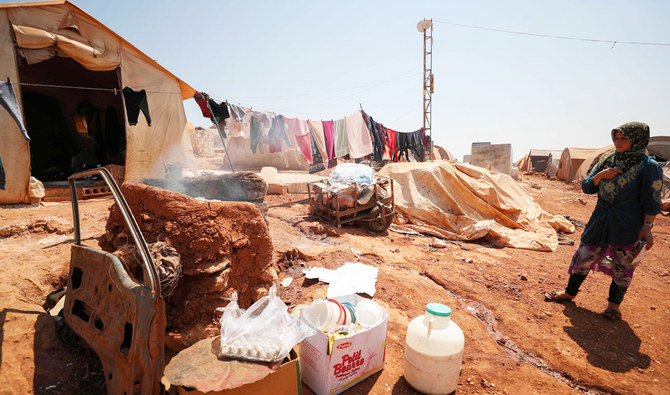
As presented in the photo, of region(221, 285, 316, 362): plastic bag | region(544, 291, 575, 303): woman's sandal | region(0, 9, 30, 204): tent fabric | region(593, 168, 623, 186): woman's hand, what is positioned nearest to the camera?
region(221, 285, 316, 362): plastic bag

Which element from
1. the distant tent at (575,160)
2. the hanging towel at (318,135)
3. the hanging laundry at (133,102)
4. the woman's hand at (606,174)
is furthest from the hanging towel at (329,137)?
the distant tent at (575,160)

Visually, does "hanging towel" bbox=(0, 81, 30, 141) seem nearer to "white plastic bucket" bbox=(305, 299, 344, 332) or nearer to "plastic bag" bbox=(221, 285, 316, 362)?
"plastic bag" bbox=(221, 285, 316, 362)

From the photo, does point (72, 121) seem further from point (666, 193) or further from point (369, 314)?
point (666, 193)

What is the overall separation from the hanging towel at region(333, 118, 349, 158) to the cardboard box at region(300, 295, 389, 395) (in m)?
7.46

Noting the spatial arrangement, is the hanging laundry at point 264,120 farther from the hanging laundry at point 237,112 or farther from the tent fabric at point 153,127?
the tent fabric at point 153,127

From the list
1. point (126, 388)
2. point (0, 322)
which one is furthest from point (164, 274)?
point (0, 322)

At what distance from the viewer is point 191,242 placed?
2.37 meters

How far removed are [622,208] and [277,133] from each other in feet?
25.0

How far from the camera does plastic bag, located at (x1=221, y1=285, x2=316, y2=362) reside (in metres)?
1.75

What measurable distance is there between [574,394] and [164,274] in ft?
10.2

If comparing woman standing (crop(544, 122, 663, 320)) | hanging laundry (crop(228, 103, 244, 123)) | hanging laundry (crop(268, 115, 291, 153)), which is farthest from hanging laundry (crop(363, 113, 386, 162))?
woman standing (crop(544, 122, 663, 320))

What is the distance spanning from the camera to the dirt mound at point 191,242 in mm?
2357

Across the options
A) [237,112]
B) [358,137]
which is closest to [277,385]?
[237,112]

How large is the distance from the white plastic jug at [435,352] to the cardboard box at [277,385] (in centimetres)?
85
